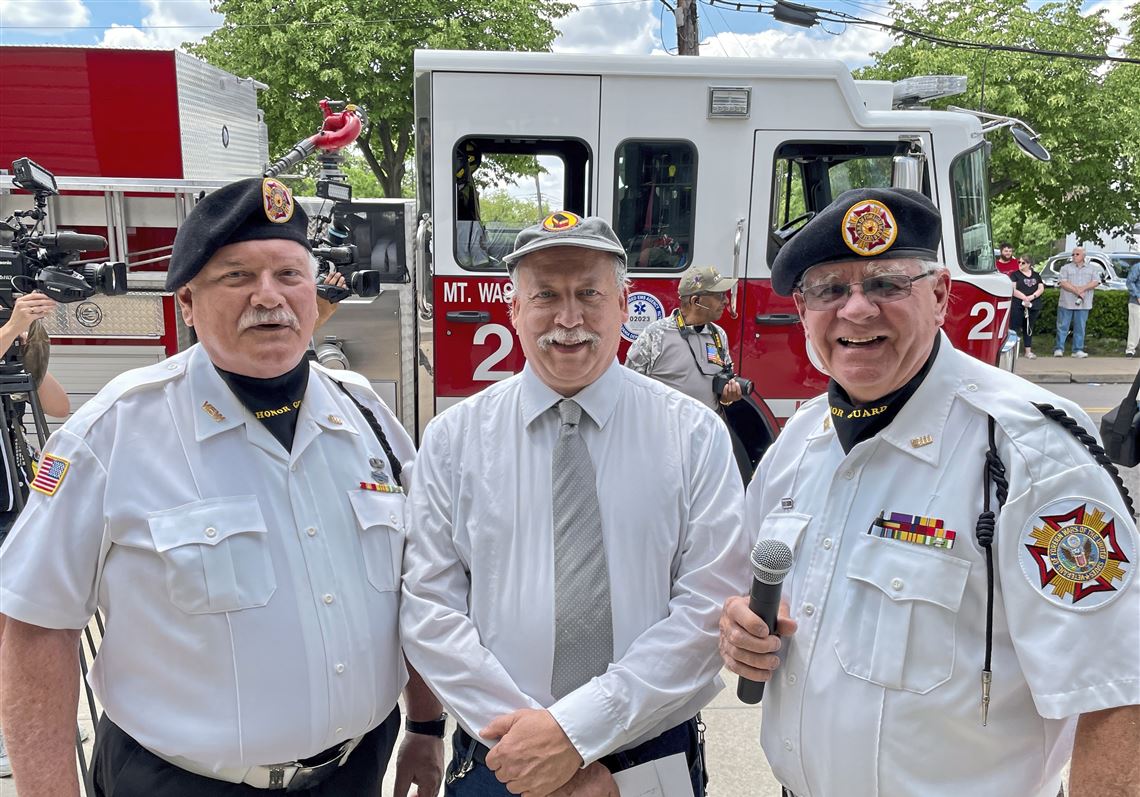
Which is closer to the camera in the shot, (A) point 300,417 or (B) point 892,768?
(B) point 892,768

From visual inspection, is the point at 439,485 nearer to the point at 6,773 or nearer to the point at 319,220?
the point at 6,773

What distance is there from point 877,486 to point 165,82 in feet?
19.8

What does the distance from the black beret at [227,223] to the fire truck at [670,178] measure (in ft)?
11.0

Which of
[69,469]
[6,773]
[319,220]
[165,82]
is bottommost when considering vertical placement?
[6,773]

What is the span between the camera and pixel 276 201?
5.89 feet

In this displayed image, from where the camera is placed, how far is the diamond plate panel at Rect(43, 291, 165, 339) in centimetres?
568

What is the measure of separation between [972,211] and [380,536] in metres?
4.83

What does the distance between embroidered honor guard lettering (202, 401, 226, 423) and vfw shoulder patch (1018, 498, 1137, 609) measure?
61.4 inches

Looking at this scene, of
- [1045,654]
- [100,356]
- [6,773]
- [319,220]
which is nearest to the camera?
[1045,654]

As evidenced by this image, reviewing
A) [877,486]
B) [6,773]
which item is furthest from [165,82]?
[877,486]

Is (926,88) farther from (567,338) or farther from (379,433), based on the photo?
(379,433)

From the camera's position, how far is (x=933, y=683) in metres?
1.48

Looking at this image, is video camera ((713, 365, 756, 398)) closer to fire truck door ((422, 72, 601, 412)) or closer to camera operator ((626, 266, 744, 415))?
camera operator ((626, 266, 744, 415))

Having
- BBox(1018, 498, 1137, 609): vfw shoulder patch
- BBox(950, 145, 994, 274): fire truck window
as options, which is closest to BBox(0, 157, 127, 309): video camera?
BBox(1018, 498, 1137, 609): vfw shoulder patch
